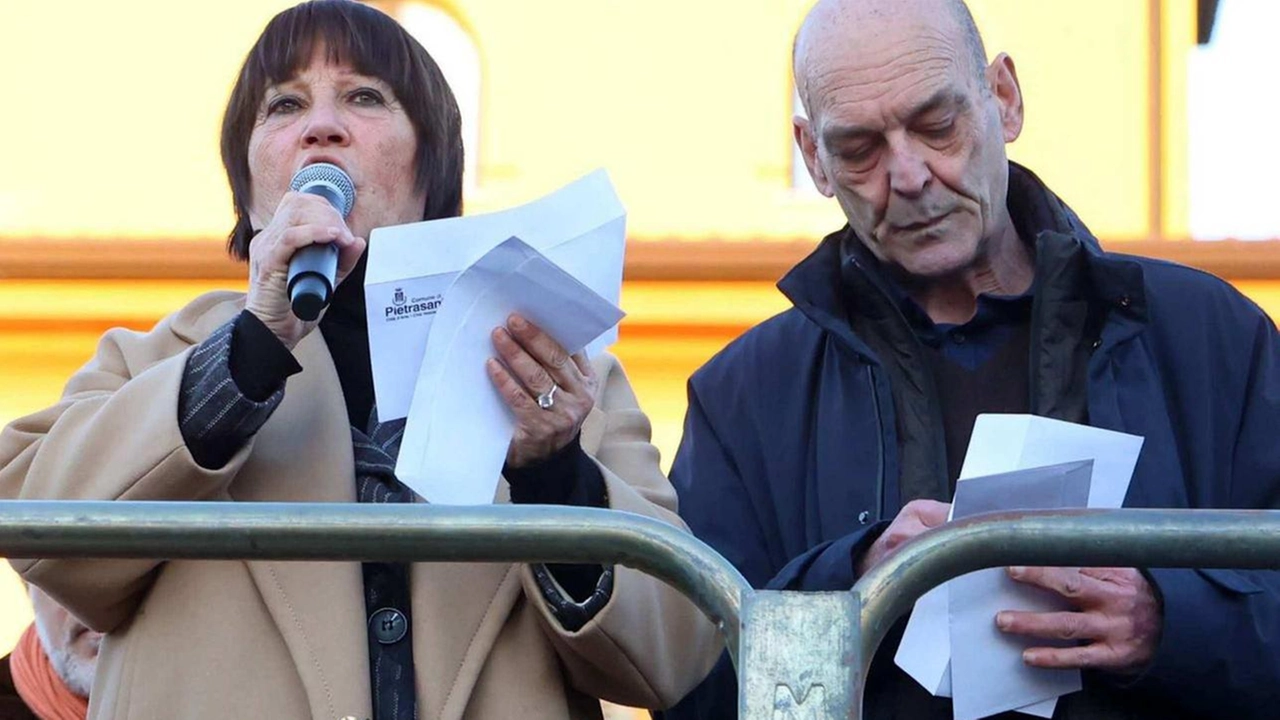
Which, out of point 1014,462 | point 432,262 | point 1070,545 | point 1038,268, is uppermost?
point 432,262

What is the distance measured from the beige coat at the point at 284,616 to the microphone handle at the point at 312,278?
0.69 feet

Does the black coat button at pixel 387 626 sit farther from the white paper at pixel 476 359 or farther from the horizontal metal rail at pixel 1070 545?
the horizontal metal rail at pixel 1070 545

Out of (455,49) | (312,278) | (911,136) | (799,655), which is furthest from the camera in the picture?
(455,49)

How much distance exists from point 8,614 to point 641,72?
Answer: 4834mm

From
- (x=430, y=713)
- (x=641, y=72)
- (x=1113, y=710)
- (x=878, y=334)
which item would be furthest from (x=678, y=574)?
(x=641, y=72)

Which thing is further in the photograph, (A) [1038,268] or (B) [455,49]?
(B) [455,49]

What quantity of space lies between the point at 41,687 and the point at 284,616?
1.36 m

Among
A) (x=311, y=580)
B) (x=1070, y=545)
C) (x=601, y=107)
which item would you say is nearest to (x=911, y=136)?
(x=311, y=580)

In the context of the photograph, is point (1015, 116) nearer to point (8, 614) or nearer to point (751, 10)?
point (8, 614)

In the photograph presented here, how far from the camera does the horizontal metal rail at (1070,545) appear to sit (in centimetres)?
247

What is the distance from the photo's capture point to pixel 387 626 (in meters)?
3.35

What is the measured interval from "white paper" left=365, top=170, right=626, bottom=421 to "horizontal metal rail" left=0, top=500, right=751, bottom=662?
747 mm

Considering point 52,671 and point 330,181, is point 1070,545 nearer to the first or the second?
point 330,181

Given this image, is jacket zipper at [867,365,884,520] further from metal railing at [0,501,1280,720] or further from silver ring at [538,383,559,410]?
metal railing at [0,501,1280,720]
